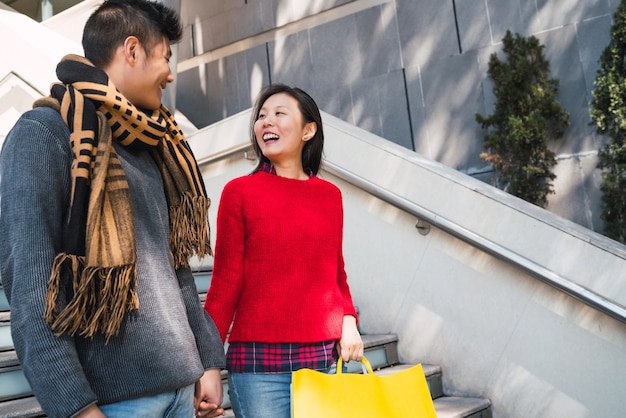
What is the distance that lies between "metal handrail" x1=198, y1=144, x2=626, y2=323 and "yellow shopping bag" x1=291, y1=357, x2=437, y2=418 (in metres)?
1.80

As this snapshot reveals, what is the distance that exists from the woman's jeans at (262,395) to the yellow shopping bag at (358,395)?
172 mm

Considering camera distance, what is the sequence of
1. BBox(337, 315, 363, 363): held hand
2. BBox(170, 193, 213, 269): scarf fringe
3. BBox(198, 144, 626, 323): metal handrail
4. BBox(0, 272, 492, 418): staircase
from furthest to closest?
1. BBox(198, 144, 626, 323): metal handrail
2. BBox(0, 272, 492, 418): staircase
3. BBox(337, 315, 363, 363): held hand
4. BBox(170, 193, 213, 269): scarf fringe

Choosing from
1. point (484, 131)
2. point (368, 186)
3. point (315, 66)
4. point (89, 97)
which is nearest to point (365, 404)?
point (89, 97)

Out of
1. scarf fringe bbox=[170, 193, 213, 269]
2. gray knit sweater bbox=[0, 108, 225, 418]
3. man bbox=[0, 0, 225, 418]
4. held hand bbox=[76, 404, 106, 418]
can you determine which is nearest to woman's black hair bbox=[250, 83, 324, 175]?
scarf fringe bbox=[170, 193, 213, 269]

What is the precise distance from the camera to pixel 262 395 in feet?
5.79

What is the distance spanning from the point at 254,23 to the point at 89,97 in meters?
7.28

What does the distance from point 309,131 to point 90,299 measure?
1.11m

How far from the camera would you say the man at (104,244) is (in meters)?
1.14

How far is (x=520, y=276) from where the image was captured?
3.64 meters

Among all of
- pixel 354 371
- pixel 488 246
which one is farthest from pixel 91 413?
pixel 488 246

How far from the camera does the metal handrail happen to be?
10.5 ft

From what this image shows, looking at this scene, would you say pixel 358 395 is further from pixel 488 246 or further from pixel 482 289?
pixel 482 289

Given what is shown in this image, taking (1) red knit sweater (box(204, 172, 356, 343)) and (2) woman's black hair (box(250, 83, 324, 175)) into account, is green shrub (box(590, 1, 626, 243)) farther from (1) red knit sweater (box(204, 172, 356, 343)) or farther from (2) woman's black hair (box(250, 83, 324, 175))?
(1) red knit sweater (box(204, 172, 356, 343))

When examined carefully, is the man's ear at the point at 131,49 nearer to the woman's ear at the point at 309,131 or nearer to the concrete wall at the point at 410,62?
the woman's ear at the point at 309,131
